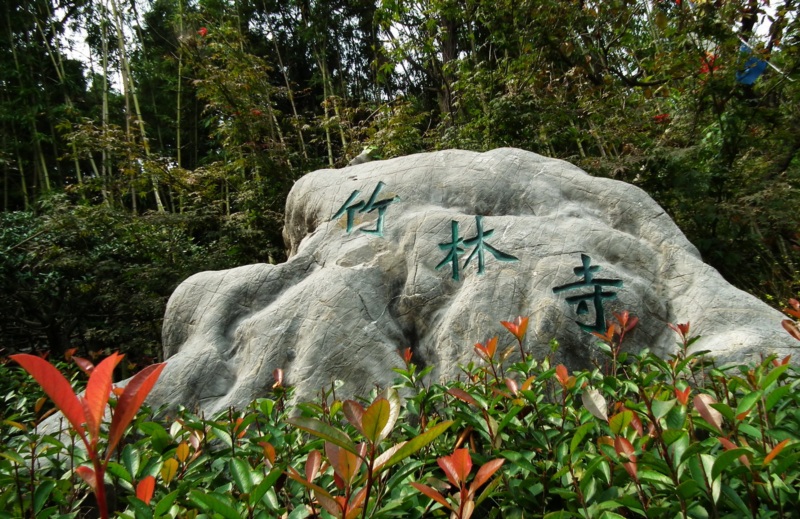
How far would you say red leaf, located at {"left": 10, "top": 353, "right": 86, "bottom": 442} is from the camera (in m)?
0.61

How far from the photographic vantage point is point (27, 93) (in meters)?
8.13

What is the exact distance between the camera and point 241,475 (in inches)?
44.4

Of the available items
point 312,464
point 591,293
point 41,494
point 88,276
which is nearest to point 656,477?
point 312,464

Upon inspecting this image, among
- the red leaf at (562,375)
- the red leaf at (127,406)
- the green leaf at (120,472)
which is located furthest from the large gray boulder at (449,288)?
the red leaf at (127,406)

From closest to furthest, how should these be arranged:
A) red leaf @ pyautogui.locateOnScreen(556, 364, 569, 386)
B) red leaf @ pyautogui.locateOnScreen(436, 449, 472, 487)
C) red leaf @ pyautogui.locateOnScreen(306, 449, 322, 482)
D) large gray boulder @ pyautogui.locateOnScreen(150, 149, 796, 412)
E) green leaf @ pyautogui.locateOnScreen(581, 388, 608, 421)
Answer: red leaf @ pyautogui.locateOnScreen(436, 449, 472, 487) < red leaf @ pyautogui.locateOnScreen(306, 449, 322, 482) < green leaf @ pyautogui.locateOnScreen(581, 388, 608, 421) < red leaf @ pyautogui.locateOnScreen(556, 364, 569, 386) < large gray boulder @ pyautogui.locateOnScreen(150, 149, 796, 412)

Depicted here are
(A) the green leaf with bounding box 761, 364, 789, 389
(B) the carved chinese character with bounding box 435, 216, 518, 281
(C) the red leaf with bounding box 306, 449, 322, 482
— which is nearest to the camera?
(C) the red leaf with bounding box 306, 449, 322, 482

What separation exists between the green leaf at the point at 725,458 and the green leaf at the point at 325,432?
675 millimetres

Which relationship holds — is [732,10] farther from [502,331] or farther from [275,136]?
[275,136]

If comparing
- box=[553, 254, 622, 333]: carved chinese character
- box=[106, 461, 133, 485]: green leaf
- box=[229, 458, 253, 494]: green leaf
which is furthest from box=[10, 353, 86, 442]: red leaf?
box=[553, 254, 622, 333]: carved chinese character

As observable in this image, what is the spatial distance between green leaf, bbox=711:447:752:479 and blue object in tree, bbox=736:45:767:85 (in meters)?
5.07

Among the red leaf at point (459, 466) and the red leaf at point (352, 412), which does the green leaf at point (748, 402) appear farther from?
the red leaf at point (352, 412)

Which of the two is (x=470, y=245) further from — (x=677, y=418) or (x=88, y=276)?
(x=88, y=276)

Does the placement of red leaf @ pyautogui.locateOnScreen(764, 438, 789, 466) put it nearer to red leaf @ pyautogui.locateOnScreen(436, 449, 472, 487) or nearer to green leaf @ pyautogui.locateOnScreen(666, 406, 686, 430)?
green leaf @ pyautogui.locateOnScreen(666, 406, 686, 430)

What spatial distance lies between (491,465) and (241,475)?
1.97ft
